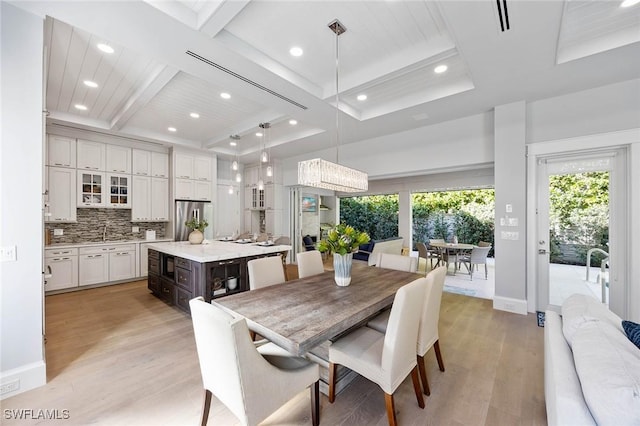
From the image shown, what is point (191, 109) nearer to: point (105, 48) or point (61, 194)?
point (105, 48)

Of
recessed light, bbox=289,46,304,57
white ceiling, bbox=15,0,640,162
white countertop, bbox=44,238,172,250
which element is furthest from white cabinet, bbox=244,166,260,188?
recessed light, bbox=289,46,304,57

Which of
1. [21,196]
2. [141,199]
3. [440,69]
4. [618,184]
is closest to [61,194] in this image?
[141,199]

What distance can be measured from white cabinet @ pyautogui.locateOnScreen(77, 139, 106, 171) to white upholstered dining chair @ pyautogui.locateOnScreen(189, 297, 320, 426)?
5.18 metres

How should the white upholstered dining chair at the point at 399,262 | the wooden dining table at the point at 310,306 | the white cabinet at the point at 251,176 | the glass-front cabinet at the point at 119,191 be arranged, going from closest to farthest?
1. the wooden dining table at the point at 310,306
2. the white upholstered dining chair at the point at 399,262
3. the glass-front cabinet at the point at 119,191
4. the white cabinet at the point at 251,176

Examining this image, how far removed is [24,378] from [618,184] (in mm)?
6263

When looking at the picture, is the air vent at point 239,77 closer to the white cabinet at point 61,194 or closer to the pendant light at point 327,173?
the pendant light at point 327,173

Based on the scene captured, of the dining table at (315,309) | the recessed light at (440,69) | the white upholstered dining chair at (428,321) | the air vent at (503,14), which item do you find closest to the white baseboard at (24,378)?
the dining table at (315,309)

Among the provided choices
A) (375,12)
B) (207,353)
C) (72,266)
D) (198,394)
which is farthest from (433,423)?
(72,266)

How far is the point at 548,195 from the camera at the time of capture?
3.57 meters

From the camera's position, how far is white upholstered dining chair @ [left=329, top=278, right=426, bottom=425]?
1564 mm

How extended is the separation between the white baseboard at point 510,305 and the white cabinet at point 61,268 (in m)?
6.99

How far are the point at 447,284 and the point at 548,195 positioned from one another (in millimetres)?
2486

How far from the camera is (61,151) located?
15.1ft

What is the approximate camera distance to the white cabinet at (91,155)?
4.79 metres
